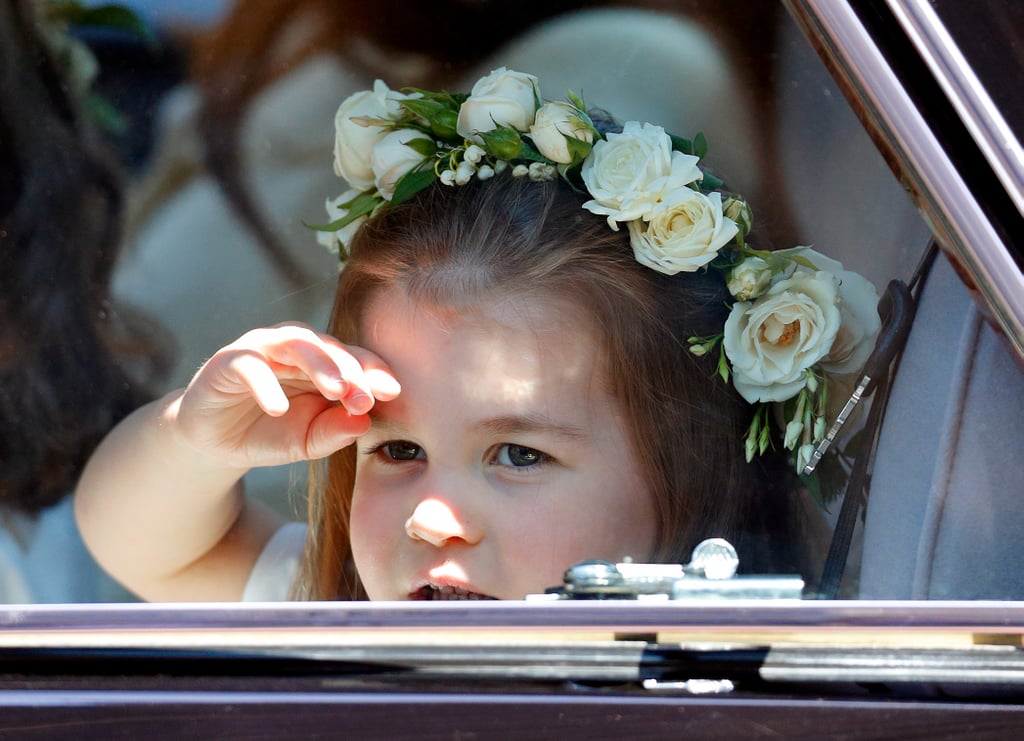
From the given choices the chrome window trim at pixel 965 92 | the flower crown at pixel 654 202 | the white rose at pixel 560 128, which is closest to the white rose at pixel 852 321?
the flower crown at pixel 654 202

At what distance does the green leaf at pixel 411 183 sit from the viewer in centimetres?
148

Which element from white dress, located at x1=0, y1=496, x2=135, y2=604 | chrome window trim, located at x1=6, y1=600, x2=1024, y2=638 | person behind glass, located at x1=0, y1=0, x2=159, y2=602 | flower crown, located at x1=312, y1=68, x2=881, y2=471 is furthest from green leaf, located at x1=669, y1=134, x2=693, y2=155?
Result: white dress, located at x1=0, y1=496, x2=135, y2=604

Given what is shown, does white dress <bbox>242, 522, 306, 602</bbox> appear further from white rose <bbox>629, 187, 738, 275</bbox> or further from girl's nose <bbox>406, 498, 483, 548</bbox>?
white rose <bbox>629, 187, 738, 275</bbox>

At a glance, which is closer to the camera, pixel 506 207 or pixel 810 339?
pixel 810 339

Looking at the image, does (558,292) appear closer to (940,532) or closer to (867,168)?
(867,168)

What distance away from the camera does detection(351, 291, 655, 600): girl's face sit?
1.25 m

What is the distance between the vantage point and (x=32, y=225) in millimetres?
1497

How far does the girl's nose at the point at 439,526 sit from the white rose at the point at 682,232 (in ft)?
1.23

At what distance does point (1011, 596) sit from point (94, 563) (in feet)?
3.93

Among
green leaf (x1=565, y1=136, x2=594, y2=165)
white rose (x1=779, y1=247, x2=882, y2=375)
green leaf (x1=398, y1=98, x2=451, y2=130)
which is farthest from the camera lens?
green leaf (x1=398, y1=98, x2=451, y2=130)

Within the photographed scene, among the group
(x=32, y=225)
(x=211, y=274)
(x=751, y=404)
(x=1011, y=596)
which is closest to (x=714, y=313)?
(x=751, y=404)

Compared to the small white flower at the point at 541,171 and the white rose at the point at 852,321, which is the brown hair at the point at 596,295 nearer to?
the small white flower at the point at 541,171

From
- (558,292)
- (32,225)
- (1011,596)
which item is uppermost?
(1011,596)

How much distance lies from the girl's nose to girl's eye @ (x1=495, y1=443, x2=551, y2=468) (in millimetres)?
78
